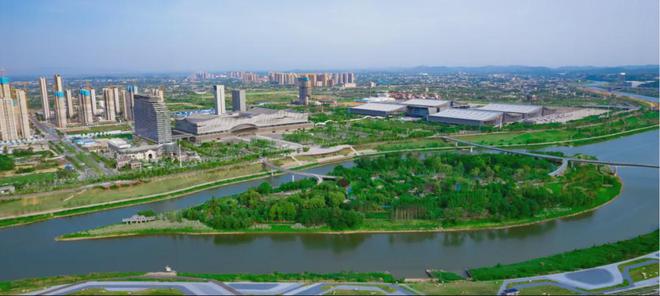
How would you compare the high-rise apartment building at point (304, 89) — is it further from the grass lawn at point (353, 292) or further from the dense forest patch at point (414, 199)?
the grass lawn at point (353, 292)

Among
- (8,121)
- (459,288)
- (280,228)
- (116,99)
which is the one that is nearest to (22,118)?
(8,121)

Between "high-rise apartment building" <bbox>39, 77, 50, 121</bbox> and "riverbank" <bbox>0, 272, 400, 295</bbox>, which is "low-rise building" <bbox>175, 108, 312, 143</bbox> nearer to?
"high-rise apartment building" <bbox>39, 77, 50, 121</bbox>

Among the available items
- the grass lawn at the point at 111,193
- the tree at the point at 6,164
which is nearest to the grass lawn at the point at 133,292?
the grass lawn at the point at 111,193

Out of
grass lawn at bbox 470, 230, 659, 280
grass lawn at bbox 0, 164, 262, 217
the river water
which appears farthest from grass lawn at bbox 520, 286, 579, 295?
grass lawn at bbox 0, 164, 262, 217

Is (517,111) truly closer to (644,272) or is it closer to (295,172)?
(295,172)

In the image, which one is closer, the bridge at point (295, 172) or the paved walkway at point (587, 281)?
the paved walkway at point (587, 281)
